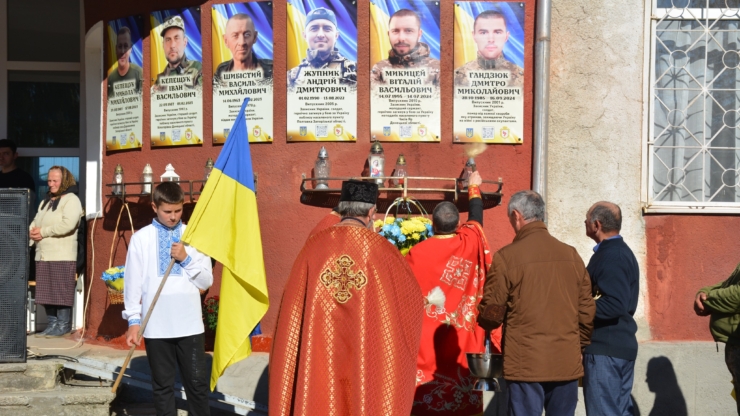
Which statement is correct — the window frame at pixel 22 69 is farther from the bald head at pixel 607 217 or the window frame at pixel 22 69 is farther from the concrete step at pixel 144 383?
the bald head at pixel 607 217

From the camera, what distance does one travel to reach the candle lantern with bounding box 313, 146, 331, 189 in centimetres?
813

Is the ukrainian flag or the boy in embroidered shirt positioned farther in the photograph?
the ukrainian flag

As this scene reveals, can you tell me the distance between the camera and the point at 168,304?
631cm

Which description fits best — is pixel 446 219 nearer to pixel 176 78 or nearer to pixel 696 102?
pixel 696 102

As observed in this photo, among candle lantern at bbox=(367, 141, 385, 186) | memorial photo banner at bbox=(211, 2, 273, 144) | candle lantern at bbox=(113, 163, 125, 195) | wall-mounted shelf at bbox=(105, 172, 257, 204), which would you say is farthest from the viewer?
candle lantern at bbox=(113, 163, 125, 195)

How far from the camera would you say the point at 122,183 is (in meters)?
8.76

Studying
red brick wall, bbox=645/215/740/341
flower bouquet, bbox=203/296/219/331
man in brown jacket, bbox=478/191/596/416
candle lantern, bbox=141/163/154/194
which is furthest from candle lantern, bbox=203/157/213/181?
red brick wall, bbox=645/215/740/341

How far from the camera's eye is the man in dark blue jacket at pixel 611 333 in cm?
582

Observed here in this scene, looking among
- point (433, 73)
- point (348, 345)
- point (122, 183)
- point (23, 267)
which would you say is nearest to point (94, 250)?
point (122, 183)

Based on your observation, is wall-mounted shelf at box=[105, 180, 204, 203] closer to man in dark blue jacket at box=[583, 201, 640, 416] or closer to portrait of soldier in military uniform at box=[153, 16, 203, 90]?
portrait of soldier in military uniform at box=[153, 16, 203, 90]

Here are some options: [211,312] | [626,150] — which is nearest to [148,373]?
[211,312]

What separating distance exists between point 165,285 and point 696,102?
4958 mm

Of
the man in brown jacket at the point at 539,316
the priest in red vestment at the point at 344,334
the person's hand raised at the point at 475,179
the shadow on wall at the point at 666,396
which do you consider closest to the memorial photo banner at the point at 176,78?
the person's hand raised at the point at 475,179

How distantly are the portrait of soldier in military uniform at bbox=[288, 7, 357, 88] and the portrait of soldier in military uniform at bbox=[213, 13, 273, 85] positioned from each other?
40 cm
